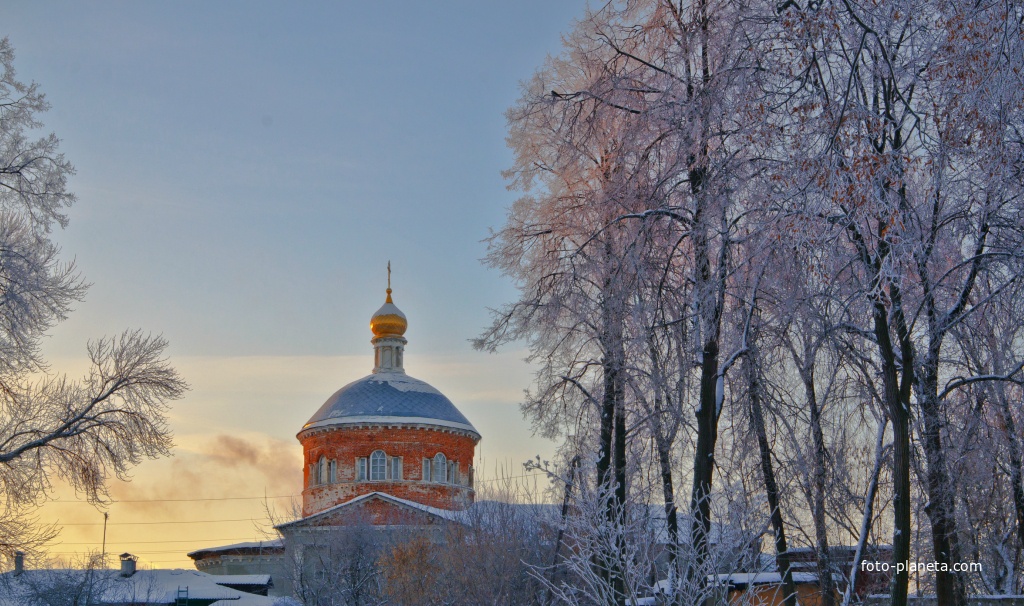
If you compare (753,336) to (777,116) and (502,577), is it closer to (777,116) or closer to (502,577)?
(777,116)

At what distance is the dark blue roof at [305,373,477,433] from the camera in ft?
153

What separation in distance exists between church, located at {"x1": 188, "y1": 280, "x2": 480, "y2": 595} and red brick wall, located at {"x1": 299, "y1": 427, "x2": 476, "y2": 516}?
4 cm

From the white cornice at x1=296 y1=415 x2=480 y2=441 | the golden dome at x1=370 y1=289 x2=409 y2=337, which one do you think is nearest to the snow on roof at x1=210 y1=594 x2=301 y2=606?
the white cornice at x1=296 y1=415 x2=480 y2=441

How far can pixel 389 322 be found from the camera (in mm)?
50406

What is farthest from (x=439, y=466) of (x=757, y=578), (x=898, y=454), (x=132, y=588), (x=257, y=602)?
(x=898, y=454)

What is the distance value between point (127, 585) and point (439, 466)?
1500 cm

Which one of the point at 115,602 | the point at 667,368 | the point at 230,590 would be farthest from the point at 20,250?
the point at 230,590

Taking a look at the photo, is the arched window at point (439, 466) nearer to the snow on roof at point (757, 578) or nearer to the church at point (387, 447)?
the church at point (387, 447)

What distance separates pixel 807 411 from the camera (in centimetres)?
1498

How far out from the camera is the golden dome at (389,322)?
50.4 meters

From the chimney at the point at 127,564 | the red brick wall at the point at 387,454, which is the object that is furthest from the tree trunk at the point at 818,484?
the red brick wall at the point at 387,454

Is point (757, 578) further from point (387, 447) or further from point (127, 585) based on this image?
point (387, 447)

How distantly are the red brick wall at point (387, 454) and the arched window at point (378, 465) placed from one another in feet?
0.72

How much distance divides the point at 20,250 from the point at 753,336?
398 inches
